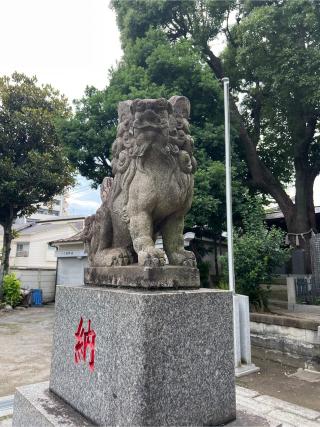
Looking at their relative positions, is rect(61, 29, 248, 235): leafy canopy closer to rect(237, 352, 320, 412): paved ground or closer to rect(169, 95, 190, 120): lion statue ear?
rect(237, 352, 320, 412): paved ground

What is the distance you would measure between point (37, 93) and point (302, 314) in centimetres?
1216

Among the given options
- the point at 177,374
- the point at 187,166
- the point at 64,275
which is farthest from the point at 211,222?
the point at 64,275

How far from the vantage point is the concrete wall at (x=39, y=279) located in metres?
15.8

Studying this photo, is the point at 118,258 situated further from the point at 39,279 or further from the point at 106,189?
the point at 39,279

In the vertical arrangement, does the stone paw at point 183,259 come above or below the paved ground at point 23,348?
above

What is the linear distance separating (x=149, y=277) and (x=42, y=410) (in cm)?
125

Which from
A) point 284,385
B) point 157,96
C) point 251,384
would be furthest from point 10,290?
point 284,385

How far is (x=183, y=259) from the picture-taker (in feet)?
8.39

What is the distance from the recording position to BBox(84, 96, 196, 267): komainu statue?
246 cm

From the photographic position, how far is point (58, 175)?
13586 millimetres

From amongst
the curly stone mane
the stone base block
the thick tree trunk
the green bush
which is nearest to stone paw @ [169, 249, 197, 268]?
the curly stone mane

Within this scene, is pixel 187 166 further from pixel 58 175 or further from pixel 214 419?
pixel 58 175

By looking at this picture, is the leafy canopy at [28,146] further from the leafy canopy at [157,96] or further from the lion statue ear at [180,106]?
the lion statue ear at [180,106]

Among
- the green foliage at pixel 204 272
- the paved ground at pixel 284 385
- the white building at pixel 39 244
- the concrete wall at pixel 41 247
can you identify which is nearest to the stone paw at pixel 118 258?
the paved ground at pixel 284 385
